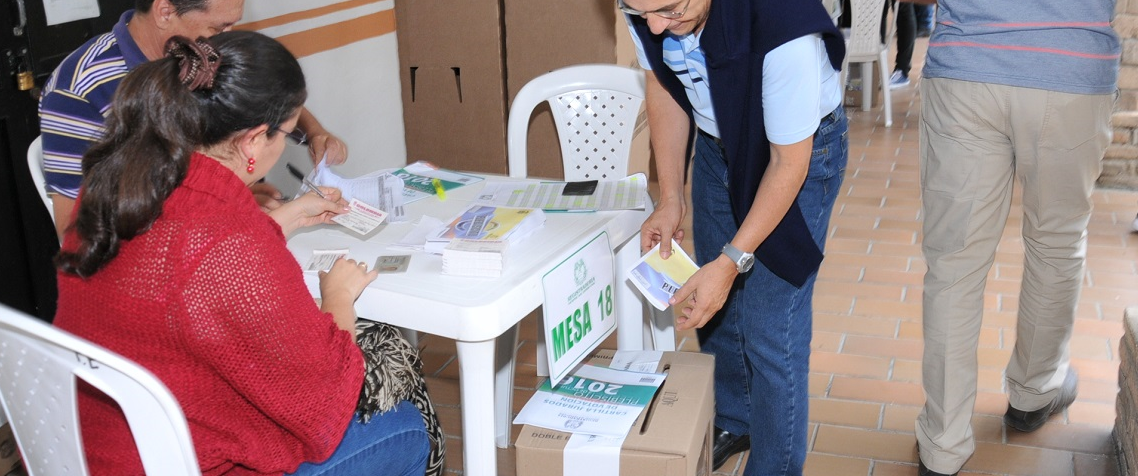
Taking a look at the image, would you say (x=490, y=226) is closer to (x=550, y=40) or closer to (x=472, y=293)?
(x=472, y=293)

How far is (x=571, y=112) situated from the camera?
280 cm

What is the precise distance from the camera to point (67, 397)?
1.26 meters

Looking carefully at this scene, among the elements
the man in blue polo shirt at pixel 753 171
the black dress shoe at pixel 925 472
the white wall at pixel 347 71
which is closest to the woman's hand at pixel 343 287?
the man in blue polo shirt at pixel 753 171

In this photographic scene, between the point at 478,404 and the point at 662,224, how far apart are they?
601mm

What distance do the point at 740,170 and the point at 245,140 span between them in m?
0.87

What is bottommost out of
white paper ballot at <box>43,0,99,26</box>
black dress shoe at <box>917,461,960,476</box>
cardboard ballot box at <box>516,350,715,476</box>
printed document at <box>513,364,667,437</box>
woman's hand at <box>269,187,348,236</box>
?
black dress shoe at <box>917,461,960,476</box>

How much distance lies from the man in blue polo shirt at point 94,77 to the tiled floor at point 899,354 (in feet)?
3.74

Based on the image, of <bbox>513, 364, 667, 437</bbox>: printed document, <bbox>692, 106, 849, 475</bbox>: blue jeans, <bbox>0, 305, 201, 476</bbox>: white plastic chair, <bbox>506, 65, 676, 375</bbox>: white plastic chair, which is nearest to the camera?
<bbox>0, 305, 201, 476</bbox>: white plastic chair

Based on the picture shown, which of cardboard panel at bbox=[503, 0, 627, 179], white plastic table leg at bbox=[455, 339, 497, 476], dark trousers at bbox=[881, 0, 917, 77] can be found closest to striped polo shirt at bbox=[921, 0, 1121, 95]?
white plastic table leg at bbox=[455, 339, 497, 476]

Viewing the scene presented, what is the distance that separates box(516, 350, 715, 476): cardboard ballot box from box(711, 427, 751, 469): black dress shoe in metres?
0.54

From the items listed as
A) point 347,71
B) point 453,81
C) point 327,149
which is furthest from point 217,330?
point 453,81

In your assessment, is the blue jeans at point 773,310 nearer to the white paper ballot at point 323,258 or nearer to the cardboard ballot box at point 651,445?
the cardboard ballot box at point 651,445

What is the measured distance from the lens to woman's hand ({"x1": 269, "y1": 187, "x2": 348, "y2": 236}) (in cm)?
191

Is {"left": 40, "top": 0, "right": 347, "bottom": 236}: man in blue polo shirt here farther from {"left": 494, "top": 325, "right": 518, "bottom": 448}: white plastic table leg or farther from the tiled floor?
the tiled floor
